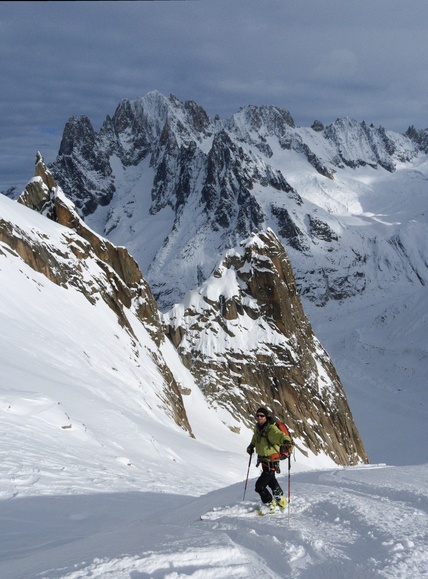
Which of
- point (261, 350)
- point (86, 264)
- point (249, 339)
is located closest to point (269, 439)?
point (86, 264)

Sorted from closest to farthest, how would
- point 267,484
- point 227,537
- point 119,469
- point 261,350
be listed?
point 227,537, point 267,484, point 119,469, point 261,350

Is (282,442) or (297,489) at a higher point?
(282,442)

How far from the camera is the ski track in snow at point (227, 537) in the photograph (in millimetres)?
5759

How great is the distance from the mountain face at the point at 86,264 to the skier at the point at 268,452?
1057 inches

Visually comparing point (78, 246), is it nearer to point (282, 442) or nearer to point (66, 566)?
point (282, 442)

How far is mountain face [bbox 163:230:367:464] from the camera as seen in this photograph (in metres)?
65.4

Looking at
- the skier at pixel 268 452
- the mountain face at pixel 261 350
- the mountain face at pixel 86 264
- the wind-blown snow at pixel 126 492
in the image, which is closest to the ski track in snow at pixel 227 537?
the wind-blown snow at pixel 126 492

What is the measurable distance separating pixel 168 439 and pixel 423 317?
444 ft

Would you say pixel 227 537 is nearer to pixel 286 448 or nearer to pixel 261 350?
pixel 286 448

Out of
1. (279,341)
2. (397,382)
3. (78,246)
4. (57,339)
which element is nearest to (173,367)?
(279,341)

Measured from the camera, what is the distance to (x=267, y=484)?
31.1 feet

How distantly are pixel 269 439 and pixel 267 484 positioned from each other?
2.52 ft

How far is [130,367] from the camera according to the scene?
3553 cm

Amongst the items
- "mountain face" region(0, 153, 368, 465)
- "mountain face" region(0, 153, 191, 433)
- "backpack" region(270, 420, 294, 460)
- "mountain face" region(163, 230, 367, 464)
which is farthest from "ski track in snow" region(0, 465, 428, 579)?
"mountain face" region(163, 230, 367, 464)
